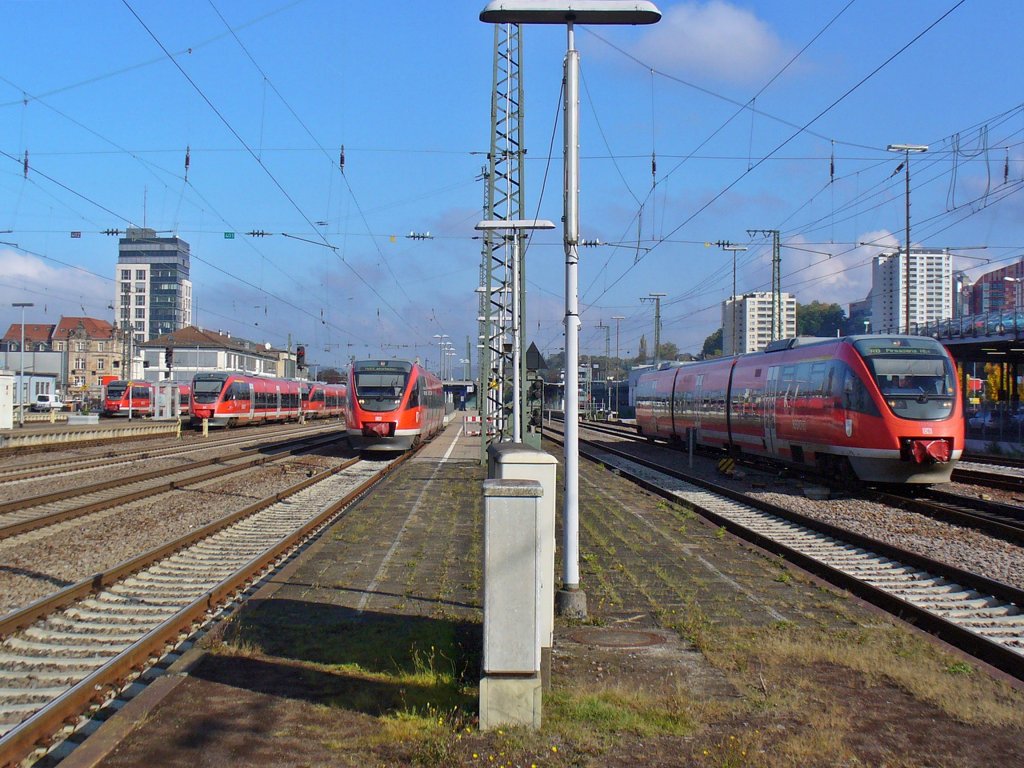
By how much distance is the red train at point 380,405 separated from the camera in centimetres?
2855

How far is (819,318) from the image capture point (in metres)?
108

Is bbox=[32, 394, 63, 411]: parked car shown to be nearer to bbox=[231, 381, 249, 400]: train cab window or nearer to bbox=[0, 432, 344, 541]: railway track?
bbox=[231, 381, 249, 400]: train cab window

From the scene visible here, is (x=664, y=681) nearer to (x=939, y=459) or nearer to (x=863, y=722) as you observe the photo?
(x=863, y=722)

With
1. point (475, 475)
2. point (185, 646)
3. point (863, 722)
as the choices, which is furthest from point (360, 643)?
point (475, 475)

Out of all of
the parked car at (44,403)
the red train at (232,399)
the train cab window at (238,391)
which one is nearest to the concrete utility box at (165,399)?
the red train at (232,399)

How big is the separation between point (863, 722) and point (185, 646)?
4.96m

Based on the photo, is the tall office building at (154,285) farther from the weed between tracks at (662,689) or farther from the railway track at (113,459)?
the weed between tracks at (662,689)

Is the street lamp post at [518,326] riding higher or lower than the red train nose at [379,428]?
higher

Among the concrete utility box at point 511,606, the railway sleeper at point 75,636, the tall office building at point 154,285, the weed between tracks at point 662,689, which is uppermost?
the tall office building at point 154,285

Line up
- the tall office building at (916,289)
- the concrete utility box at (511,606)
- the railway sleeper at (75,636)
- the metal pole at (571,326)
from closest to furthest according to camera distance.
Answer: the concrete utility box at (511,606) < the railway sleeper at (75,636) < the metal pole at (571,326) < the tall office building at (916,289)

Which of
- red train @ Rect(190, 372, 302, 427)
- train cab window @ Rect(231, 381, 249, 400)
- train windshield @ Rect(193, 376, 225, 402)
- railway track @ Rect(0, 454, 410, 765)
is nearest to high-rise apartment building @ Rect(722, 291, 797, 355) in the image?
red train @ Rect(190, 372, 302, 427)

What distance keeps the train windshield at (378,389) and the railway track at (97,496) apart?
12.1ft

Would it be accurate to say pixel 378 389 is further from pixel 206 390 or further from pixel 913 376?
pixel 206 390

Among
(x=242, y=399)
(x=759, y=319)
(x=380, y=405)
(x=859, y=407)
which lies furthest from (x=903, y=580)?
(x=759, y=319)
